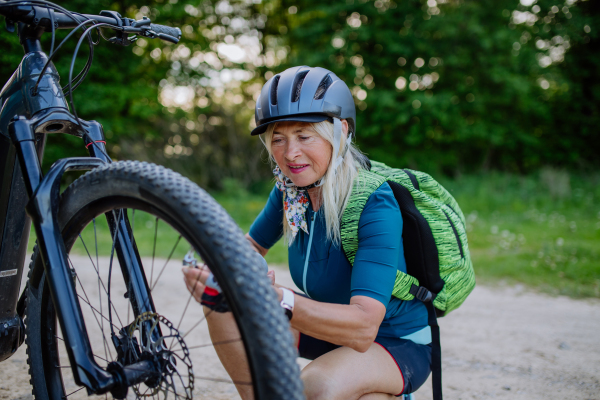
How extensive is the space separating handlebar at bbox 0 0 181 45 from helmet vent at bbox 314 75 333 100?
2.17ft

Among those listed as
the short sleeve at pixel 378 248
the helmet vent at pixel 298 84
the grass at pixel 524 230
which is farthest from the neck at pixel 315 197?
the grass at pixel 524 230

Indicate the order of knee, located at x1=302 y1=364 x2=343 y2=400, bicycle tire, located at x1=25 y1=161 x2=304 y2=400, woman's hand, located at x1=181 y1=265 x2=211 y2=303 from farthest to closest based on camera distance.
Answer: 1. knee, located at x1=302 y1=364 x2=343 y2=400
2. woman's hand, located at x1=181 y1=265 x2=211 y2=303
3. bicycle tire, located at x1=25 y1=161 x2=304 y2=400

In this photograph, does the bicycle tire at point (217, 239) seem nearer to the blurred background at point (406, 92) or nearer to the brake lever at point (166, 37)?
the brake lever at point (166, 37)

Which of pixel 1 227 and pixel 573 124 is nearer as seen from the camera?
pixel 1 227

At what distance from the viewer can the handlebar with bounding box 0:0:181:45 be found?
1480 millimetres

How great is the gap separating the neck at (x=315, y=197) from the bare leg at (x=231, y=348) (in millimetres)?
570

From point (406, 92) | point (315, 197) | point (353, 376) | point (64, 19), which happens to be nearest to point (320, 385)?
point (353, 376)

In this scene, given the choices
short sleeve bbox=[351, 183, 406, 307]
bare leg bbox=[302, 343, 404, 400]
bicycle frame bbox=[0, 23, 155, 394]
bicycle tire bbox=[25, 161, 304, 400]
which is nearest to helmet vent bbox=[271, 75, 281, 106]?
short sleeve bbox=[351, 183, 406, 307]

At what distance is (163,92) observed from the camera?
43.8 feet

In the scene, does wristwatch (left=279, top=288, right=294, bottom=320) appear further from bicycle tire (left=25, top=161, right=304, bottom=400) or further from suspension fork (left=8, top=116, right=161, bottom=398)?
suspension fork (left=8, top=116, right=161, bottom=398)

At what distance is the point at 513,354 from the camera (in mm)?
2824

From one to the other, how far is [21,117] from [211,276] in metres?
0.89

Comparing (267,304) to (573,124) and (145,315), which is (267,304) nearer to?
(145,315)

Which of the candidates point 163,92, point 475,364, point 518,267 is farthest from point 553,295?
point 163,92
